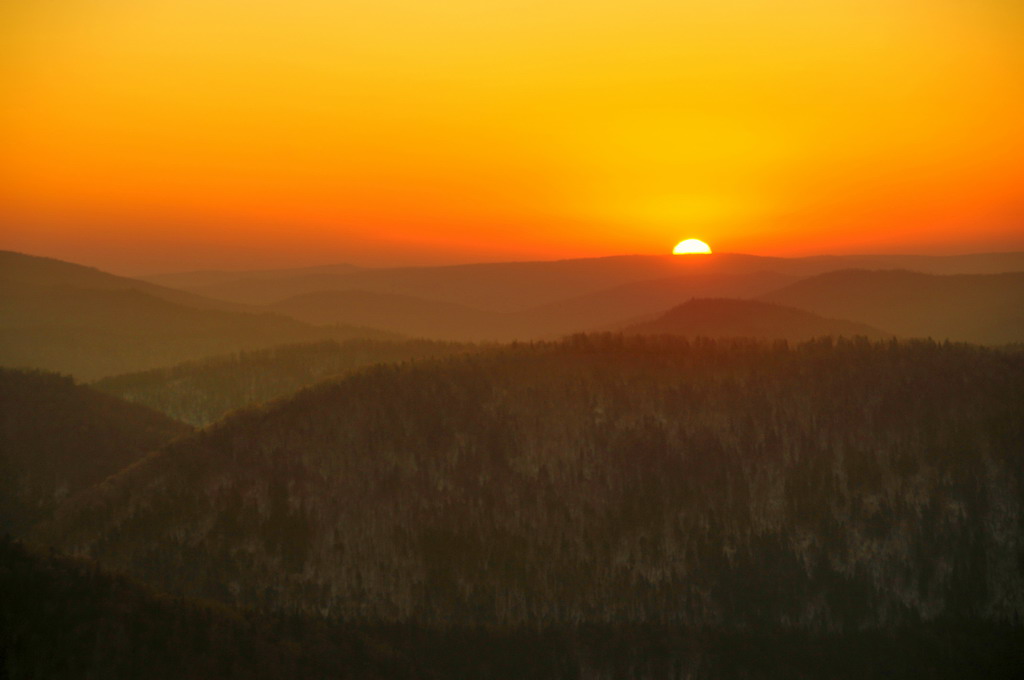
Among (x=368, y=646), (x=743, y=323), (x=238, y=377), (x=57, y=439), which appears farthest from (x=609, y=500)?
(x=743, y=323)

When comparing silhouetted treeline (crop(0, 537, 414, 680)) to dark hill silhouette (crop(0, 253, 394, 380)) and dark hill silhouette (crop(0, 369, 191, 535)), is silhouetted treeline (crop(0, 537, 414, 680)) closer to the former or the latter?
dark hill silhouette (crop(0, 369, 191, 535))

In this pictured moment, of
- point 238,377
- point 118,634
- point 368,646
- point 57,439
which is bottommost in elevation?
point 368,646

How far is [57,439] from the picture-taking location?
5319cm

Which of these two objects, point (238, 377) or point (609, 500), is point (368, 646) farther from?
point (238, 377)

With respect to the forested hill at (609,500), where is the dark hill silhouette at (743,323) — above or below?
above

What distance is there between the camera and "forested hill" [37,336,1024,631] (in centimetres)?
4034

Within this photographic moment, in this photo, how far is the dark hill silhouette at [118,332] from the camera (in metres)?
153

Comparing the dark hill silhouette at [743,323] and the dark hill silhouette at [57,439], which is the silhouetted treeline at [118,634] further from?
the dark hill silhouette at [743,323]

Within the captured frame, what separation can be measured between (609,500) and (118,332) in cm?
15071

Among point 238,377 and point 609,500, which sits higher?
point 238,377

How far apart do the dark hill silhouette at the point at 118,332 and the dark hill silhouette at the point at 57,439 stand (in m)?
84.9

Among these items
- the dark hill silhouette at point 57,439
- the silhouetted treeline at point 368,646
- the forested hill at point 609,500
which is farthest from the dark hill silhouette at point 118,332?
the silhouetted treeline at point 368,646

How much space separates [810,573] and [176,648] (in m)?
28.2

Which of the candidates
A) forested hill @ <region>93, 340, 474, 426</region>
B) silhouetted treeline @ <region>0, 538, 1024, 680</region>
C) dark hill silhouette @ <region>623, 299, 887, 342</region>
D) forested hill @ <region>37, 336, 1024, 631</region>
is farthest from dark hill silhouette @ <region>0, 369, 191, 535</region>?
dark hill silhouette @ <region>623, 299, 887, 342</region>
